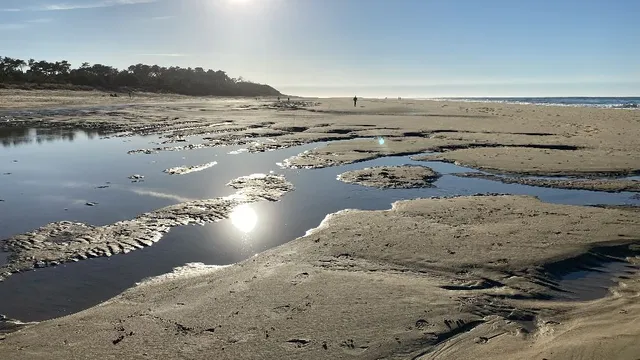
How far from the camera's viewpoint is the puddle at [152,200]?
6449mm

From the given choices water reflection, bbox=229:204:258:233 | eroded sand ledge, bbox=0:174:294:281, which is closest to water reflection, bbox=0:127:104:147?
eroded sand ledge, bbox=0:174:294:281

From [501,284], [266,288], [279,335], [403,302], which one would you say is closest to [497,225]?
[501,284]

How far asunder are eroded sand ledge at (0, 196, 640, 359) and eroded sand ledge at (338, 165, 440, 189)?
4.63 metres

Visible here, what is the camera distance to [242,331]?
4746mm

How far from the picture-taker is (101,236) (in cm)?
841

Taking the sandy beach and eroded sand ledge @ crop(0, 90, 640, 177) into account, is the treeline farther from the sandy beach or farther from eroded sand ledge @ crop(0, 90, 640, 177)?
the sandy beach

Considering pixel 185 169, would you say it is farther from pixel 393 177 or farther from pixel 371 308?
pixel 371 308

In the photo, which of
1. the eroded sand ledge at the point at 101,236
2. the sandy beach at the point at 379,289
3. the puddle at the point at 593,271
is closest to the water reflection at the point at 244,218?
the eroded sand ledge at the point at 101,236

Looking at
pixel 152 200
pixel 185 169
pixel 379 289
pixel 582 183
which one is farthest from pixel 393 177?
pixel 379 289

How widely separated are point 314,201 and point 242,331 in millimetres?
6356

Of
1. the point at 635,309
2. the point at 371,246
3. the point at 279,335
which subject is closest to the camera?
the point at 279,335

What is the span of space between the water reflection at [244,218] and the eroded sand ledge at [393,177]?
3834 millimetres

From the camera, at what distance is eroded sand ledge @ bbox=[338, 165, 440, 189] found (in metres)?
12.5

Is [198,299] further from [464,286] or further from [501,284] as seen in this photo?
Answer: [501,284]
